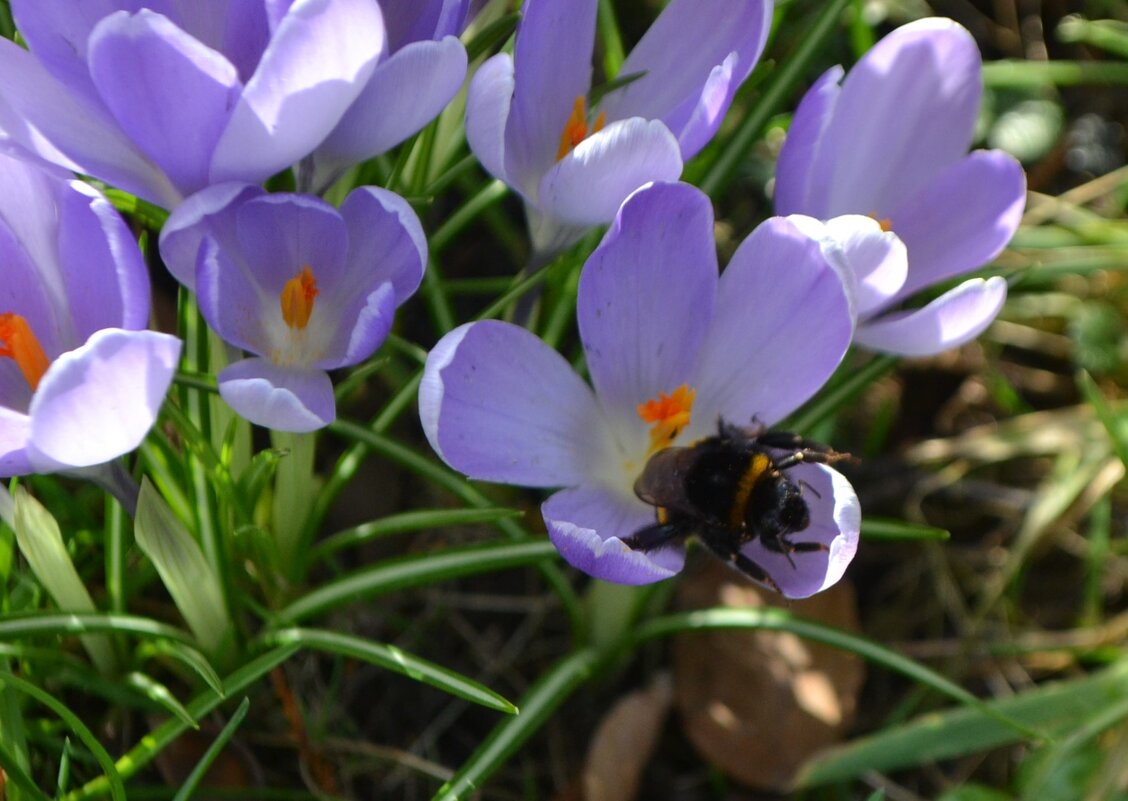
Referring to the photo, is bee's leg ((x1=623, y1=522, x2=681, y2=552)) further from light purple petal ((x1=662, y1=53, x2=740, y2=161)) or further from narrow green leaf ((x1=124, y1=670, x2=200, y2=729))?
narrow green leaf ((x1=124, y1=670, x2=200, y2=729))

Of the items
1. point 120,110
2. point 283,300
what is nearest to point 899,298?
point 283,300

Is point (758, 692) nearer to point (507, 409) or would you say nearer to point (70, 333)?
point (507, 409)

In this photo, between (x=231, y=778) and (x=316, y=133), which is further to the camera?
(x=231, y=778)

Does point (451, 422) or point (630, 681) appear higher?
point (451, 422)

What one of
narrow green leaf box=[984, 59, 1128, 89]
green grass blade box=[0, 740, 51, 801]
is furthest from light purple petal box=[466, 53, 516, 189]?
narrow green leaf box=[984, 59, 1128, 89]

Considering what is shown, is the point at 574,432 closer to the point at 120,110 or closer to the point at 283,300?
the point at 283,300

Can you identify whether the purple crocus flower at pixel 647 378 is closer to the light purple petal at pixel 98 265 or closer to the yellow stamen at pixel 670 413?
the yellow stamen at pixel 670 413

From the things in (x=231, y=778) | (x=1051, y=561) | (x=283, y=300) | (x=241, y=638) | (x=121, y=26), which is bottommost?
(x=1051, y=561)

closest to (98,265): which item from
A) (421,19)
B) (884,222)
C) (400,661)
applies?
(421,19)
